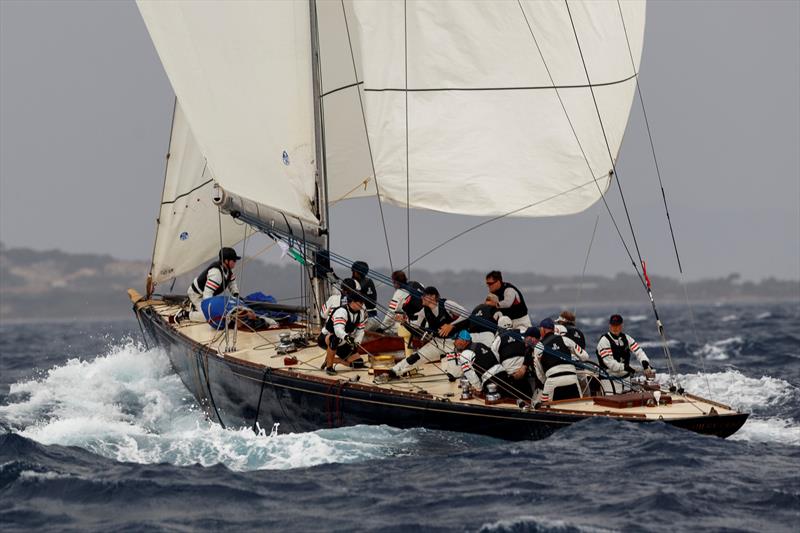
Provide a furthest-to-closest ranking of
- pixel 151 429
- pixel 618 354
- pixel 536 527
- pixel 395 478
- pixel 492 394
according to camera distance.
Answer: pixel 151 429 < pixel 618 354 < pixel 492 394 < pixel 395 478 < pixel 536 527

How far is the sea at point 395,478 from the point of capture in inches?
379

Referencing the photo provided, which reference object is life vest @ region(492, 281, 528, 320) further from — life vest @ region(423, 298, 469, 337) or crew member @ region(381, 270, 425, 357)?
crew member @ region(381, 270, 425, 357)

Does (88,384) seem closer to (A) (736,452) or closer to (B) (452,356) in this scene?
(B) (452,356)

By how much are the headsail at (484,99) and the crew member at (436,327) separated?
1705 millimetres

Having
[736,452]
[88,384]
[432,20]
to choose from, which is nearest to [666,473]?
[736,452]

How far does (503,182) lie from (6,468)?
7510mm

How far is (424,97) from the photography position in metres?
15.6

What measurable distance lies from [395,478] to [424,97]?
6.17m

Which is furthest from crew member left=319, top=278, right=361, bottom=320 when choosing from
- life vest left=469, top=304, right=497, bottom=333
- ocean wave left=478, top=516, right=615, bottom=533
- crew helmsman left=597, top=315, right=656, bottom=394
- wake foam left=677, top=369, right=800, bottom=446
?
ocean wave left=478, top=516, right=615, bottom=533

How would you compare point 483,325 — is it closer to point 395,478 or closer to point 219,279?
point 395,478

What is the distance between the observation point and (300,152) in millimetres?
16188

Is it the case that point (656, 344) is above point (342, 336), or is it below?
below

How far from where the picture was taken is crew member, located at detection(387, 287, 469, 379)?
14375mm

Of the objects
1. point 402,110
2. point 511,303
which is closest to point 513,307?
point 511,303
